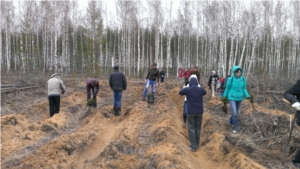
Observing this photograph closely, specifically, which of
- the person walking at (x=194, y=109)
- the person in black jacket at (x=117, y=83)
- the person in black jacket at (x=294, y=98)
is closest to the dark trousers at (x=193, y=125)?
the person walking at (x=194, y=109)

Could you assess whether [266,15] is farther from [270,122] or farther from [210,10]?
[270,122]

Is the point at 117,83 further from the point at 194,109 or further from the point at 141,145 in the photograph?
the point at 194,109

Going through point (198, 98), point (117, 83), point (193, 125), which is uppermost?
point (117, 83)

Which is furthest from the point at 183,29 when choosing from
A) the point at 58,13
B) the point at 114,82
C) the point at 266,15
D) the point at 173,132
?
the point at 173,132

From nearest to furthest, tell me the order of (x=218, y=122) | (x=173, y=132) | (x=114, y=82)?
(x=173, y=132), (x=218, y=122), (x=114, y=82)

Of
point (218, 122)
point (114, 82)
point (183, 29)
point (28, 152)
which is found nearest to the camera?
point (28, 152)

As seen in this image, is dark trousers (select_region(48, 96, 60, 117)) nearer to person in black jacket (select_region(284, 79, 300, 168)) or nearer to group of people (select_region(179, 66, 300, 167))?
group of people (select_region(179, 66, 300, 167))

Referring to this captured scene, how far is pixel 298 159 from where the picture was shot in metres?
4.18

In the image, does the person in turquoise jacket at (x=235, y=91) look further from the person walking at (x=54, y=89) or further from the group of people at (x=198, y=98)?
the person walking at (x=54, y=89)

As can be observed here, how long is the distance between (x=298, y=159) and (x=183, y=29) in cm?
3624

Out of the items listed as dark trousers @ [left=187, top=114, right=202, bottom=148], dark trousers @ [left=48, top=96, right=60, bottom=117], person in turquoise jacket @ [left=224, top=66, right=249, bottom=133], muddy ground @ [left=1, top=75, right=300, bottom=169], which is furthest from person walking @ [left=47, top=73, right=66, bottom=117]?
person in turquoise jacket @ [left=224, top=66, right=249, bottom=133]

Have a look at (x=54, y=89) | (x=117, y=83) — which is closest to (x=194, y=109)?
(x=117, y=83)

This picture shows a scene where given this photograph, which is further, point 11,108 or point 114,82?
point 11,108

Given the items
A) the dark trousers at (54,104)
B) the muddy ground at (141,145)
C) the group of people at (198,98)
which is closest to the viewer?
the group of people at (198,98)
